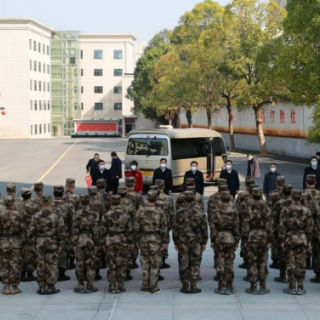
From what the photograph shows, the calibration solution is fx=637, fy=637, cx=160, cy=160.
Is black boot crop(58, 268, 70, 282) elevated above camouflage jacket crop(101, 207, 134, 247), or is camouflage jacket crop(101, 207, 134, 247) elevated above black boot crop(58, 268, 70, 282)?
camouflage jacket crop(101, 207, 134, 247)

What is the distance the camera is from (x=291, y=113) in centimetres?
4628

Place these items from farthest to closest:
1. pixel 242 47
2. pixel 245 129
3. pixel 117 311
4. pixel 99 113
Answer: pixel 99 113
pixel 245 129
pixel 242 47
pixel 117 311

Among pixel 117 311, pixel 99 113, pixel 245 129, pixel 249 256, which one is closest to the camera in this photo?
pixel 117 311

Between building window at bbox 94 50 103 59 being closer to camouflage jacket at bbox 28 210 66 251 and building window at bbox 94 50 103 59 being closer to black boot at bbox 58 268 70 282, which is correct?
black boot at bbox 58 268 70 282

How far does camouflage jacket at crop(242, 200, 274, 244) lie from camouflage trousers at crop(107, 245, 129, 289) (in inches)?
87.7

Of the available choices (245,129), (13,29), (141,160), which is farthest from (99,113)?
(141,160)

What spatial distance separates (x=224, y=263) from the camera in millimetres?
11305

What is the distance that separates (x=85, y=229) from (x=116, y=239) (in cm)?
61

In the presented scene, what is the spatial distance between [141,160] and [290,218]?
47.8 feet

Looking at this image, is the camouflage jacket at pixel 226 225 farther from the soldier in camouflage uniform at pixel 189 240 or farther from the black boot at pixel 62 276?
the black boot at pixel 62 276

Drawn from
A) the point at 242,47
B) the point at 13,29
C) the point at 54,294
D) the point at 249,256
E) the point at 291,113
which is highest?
the point at 13,29

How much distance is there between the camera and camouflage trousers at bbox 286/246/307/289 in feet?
36.9

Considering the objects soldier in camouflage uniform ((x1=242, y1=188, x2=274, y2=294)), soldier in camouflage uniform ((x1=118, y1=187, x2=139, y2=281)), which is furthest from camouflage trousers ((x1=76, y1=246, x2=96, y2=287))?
soldier in camouflage uniform ((x1=242, y1=188, x2=274, y2=294))

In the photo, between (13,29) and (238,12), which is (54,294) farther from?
(13,29)
